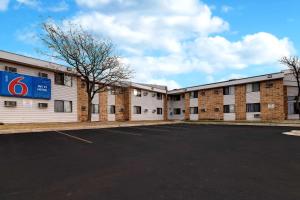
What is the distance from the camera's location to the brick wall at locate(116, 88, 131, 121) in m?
38.0

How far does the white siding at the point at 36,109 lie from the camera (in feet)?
73.2

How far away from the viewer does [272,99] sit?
108 ft

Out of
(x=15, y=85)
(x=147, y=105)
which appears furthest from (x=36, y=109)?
(x=147, y=105)

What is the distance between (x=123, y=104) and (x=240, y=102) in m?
17.0

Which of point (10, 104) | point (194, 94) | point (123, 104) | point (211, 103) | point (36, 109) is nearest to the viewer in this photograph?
point (10, 104)

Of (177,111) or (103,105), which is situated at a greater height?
(103,105)

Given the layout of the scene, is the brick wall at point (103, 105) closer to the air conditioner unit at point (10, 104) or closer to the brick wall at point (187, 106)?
the air conditioner unit at point (10, 104)

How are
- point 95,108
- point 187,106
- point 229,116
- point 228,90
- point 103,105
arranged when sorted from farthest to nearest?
point 187,106, point 228,90, point 229,116, point 103,105, point 95,108

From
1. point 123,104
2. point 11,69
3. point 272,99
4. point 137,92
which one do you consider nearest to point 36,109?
point 11,69

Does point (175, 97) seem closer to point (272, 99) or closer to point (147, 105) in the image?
point (147, 105)

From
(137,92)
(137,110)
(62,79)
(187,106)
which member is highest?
(62,79)

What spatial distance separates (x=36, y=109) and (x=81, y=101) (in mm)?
6540

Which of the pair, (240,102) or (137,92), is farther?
(137,92)

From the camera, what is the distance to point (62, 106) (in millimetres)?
27844
